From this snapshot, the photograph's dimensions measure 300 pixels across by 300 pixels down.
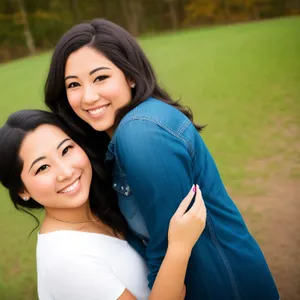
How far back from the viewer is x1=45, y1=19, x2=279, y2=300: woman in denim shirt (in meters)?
1.43

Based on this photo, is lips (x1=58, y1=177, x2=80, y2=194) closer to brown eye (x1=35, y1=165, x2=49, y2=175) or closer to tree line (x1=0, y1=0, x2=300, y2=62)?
brown eye (x1=35, y1=165, x2=49, y2=175)

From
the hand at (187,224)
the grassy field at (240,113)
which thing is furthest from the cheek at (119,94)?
the grassy field at (240,113)

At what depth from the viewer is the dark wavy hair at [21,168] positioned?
69.7 inches

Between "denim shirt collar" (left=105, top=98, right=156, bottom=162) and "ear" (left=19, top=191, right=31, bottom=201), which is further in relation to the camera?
"ear" (left=19, top=191, right=31, bottom=201)

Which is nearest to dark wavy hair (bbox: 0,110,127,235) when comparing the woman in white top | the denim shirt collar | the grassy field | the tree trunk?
the woman in white top

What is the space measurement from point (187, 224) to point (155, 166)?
0.77ft

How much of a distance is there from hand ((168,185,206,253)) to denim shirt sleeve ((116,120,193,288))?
21mm

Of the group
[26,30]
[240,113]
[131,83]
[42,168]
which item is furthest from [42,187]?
[26,30]

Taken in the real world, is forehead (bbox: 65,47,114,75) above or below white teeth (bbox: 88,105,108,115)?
above

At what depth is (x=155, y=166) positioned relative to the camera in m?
1.40

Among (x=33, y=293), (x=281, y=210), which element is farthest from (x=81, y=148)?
(x=281, y=210)

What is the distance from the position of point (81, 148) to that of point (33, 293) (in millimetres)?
2091

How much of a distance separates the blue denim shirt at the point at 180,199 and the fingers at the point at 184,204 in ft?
0.05

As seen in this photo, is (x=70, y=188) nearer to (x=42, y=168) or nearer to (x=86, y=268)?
(x=42, y=168)
